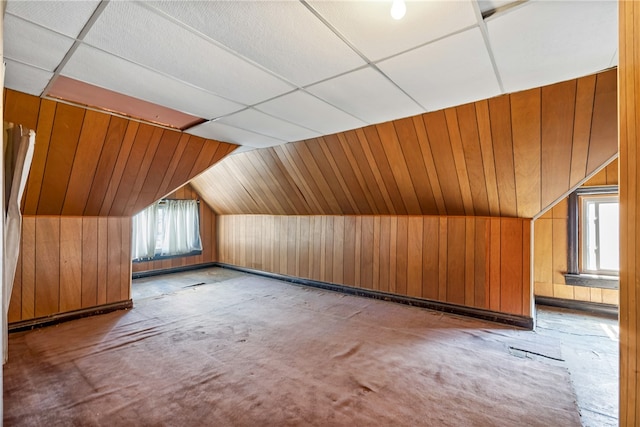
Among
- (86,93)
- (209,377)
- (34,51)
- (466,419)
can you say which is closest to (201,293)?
(209,377)

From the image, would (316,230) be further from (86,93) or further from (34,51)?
(34,51)

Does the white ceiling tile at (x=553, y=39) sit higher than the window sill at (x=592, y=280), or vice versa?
the white ceiling tile at (x=553, y=39)

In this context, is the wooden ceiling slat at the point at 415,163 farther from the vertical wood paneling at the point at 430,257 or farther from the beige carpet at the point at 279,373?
the beige carpet at the point at 279,373

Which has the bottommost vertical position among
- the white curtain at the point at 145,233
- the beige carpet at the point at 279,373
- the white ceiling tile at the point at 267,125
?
the beige carpet at the point at 279,373

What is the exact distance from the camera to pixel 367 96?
2.35 metres

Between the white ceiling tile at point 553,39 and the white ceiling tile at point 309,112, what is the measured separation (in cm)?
127

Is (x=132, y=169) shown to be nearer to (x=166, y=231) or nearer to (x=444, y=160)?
(x=166, y=231)

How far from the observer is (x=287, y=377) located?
7.32 ft

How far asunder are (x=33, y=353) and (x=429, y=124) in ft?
13.3

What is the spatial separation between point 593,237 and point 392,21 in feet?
13.8

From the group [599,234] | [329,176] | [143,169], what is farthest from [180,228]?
[599,234]

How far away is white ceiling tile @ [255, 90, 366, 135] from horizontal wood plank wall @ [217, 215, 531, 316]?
5.64 feet

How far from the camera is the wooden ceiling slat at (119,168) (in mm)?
2921

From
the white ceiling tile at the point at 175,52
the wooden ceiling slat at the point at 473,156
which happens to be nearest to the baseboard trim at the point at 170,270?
the white ceiling tile at the point at 175,52
